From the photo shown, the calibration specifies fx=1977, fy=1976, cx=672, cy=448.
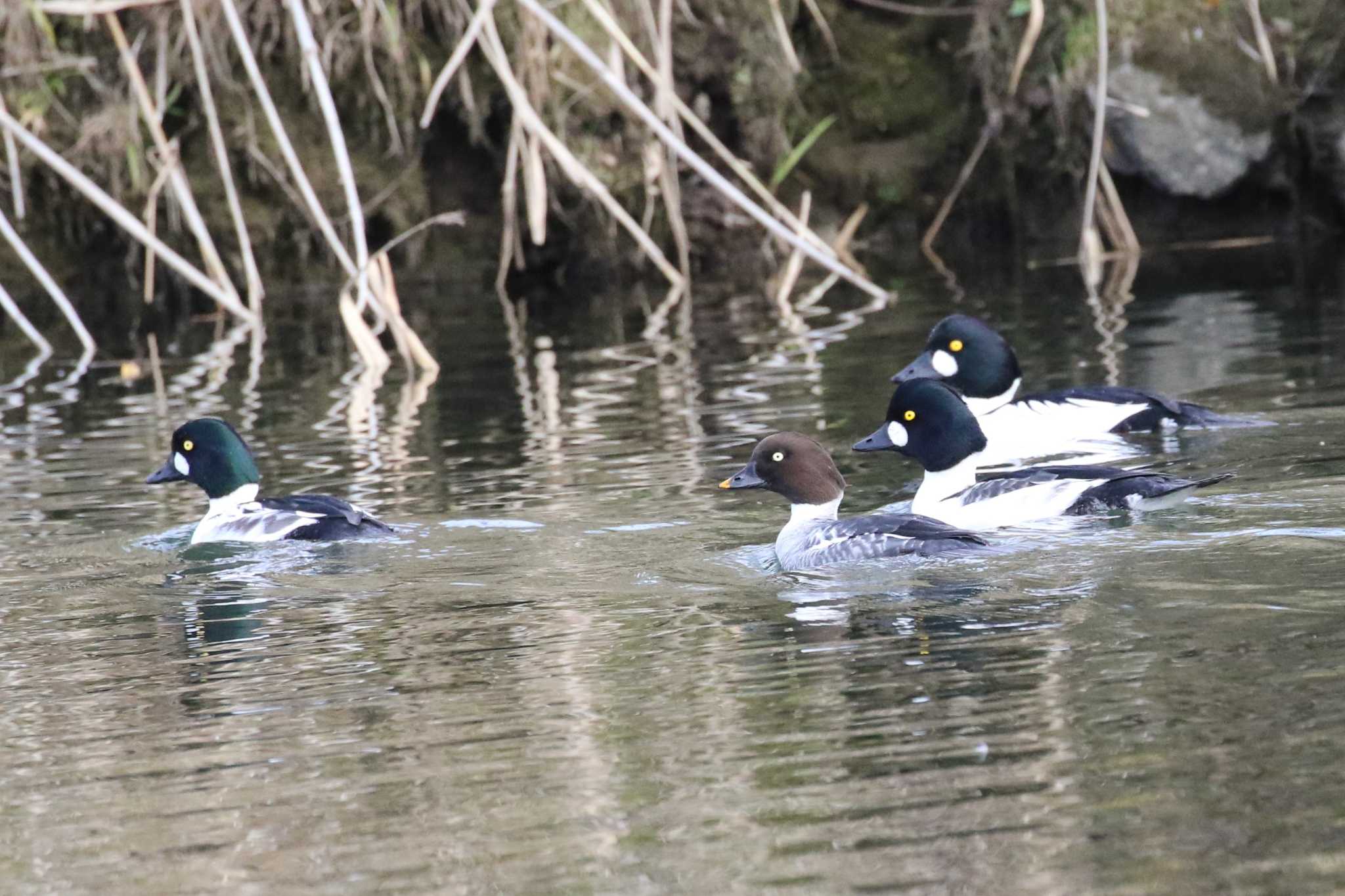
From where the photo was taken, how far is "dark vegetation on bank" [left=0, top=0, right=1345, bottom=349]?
16.3m

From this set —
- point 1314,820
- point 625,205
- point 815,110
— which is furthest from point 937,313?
point 1314,820

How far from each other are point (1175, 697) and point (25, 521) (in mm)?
5533

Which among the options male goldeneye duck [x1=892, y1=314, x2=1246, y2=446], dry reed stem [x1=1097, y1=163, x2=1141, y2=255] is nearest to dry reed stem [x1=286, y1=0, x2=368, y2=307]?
male goldeneye duck [x1=892, y1=314, x2=1246, y2=446]

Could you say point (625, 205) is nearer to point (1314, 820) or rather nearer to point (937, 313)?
point (937, 313)

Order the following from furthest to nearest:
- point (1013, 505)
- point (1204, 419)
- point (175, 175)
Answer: point (175, 175), point (1204, 419), point (1013, 505)

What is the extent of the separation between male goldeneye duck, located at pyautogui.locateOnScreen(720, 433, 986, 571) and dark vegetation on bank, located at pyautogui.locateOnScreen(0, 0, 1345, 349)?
856cm

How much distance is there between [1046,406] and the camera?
946 centimetres

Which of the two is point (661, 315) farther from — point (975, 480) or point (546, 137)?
point (975, 480)

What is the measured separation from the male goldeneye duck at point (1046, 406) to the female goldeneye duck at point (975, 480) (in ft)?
3.89

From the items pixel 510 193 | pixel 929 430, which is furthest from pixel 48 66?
pixel 929 430

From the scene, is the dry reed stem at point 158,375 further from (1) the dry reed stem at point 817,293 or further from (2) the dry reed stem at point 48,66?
(1) the dry reed stem at point 817,293

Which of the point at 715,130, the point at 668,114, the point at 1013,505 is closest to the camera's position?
the point at 1013,505

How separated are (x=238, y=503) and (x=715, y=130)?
11259 mm

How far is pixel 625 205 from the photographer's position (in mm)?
18156
